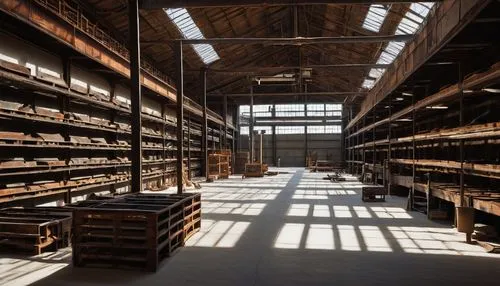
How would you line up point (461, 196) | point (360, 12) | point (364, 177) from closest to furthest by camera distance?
point (461, 196), point (360, 12), point (364, 177)

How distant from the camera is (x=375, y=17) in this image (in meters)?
21.7

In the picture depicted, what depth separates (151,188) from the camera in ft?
67.5

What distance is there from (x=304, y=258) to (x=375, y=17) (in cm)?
1777

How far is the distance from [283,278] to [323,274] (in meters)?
0.62

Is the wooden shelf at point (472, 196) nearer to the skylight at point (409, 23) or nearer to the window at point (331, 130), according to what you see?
the skylight at point (409, 23)

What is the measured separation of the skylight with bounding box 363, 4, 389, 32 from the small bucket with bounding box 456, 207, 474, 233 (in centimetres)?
1348

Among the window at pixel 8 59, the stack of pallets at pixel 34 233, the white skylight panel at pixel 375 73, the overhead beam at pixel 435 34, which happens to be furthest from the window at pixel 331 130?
the stack of pallets at pixel 34 233

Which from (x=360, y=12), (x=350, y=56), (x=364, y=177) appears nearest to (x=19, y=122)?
(x=360, y=12)

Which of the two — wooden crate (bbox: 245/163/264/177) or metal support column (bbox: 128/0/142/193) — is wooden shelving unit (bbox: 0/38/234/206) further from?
wooden crate (bbox: 245/163/264/177)

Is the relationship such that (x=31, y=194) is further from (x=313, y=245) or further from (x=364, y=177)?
(x=364, y=177)

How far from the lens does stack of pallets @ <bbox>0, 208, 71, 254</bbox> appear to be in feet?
23.9

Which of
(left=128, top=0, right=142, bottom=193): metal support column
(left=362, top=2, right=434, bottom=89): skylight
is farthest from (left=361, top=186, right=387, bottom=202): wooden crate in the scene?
(left=128, top=0, right=142, bottom=193): metal support column

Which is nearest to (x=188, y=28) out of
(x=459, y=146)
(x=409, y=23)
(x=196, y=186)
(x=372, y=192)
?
(x=196, y=186)

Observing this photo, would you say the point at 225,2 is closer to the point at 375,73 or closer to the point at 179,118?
the point at 179,118
